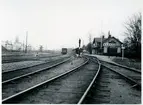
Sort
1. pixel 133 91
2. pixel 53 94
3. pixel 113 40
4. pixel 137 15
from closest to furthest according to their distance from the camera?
1. pixel 53 94
2. pixel 133 91
3. pixel 137 15
4. pixel 113 40

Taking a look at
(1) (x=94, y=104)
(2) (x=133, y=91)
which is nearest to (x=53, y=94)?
(1) (x=94, y=104)

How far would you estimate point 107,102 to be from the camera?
18.7 feet

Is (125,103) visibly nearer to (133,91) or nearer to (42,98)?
(133,91)

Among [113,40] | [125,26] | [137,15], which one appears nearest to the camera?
[137,15]

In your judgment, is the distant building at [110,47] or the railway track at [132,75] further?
the distant building at [110,47]

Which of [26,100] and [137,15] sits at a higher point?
[137,15]

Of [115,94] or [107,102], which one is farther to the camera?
[115,94]

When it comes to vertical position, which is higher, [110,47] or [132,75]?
[110,47]

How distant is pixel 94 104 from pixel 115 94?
5.64 feet

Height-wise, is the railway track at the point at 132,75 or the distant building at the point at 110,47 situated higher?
the distant building at the point at 110,47

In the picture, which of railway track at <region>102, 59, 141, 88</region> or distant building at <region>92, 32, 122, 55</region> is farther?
distant building at <region>92, 32, 122, 55</region>

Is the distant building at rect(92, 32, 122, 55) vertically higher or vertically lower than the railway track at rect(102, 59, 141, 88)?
higher

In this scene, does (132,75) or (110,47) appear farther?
(110,47)

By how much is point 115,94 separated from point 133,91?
1.03 meters
